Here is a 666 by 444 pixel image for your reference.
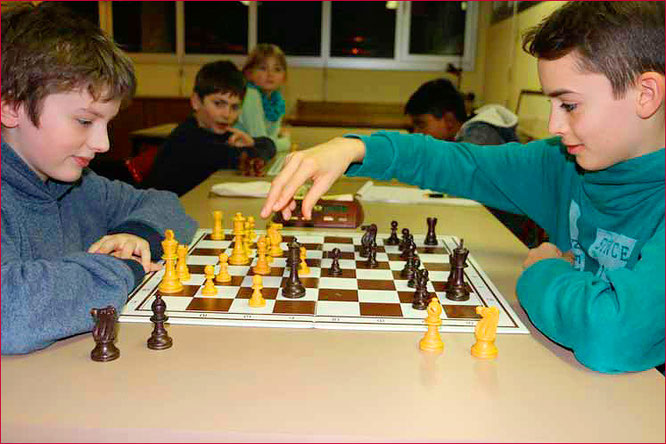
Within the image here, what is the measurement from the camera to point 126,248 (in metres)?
1.23

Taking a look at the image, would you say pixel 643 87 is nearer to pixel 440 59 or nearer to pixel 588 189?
pixel 588 189

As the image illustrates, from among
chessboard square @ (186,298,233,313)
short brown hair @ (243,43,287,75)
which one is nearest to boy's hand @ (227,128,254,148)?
short brown hair @ (243,43,287,75)

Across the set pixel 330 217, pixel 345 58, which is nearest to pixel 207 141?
pixel 330 217

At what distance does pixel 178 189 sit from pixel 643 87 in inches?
77.2

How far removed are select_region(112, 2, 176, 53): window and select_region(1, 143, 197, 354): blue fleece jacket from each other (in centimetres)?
661

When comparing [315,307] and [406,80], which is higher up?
[406,80]

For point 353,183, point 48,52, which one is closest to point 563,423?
point 48,52

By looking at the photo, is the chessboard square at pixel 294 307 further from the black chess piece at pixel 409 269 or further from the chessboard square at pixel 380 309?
the black chess piece at pixel 409 269

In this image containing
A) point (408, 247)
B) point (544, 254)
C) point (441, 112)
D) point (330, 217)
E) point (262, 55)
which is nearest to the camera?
point (544, 254)

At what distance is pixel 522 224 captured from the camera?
2418mm

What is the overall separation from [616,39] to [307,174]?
0.62 meters

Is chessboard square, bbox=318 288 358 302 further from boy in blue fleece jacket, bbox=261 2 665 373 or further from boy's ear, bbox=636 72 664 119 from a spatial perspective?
boy's ear, bbox=636 72 664 119

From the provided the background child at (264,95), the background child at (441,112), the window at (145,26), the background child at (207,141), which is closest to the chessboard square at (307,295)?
the background child at (207,141)

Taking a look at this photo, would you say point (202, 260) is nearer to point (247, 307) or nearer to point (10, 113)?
point (247, 307)
